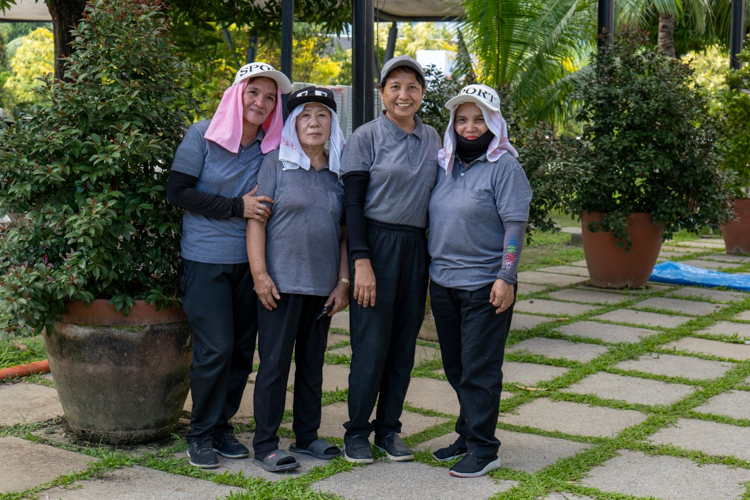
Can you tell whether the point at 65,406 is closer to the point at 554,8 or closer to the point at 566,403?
the point at 566,403

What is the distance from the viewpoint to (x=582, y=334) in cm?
629

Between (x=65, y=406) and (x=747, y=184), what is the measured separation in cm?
909

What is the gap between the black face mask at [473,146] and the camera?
351 centimetres

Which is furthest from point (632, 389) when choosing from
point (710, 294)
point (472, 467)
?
point (710, 294)

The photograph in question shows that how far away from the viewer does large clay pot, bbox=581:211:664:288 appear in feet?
26.1

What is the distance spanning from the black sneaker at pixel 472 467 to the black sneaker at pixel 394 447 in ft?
0.84

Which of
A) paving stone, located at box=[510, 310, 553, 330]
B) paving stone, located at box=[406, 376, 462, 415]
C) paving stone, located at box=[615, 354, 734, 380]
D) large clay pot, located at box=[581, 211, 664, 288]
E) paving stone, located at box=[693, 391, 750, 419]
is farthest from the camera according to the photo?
large clay pot, located at box=[581, 211, 664, 288]

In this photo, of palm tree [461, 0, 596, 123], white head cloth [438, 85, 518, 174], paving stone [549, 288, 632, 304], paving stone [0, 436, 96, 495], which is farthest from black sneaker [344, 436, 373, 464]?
paving stone [549, 288, 632, 304]

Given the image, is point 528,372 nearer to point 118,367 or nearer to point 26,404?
point 118,367

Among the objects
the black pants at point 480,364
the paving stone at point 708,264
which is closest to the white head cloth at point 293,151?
the black pants at point 480,364

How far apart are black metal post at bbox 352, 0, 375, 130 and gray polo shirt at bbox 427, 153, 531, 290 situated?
258cm

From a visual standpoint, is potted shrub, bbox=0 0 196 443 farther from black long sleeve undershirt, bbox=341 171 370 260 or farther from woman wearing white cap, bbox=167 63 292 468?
black long sleeve undershirt, bbox=341 171 370 260

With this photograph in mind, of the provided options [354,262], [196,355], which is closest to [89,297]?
[196,355]

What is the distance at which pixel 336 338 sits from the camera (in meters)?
6.22
